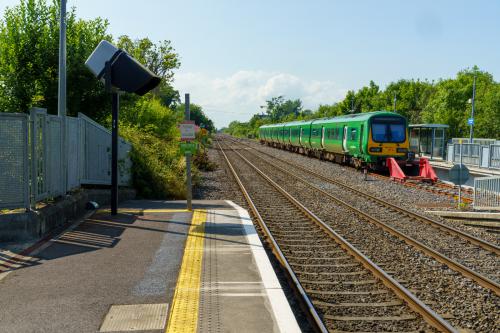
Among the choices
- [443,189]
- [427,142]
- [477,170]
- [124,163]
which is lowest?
[443,189]

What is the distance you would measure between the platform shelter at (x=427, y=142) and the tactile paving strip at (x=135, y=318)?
3218 cm

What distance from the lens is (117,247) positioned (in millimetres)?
7754

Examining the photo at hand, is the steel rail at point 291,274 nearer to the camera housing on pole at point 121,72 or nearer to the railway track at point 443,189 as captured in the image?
the camera housing on pole at point 121,72

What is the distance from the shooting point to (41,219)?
8.29m

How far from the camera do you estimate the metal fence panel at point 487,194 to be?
1455 centimetres

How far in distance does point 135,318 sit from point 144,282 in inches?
45.0

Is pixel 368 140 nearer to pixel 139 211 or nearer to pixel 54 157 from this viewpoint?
pixel 139 211

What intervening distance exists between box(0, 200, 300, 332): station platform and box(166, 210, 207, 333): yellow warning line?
10 mm

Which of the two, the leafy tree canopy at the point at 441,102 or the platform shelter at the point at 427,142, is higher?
the leafy tree canopy at the point at 441,102

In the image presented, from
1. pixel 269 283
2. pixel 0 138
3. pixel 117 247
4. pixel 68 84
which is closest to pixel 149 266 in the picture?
pixel 117 247

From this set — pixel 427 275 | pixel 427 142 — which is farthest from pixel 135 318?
pixel 427 142

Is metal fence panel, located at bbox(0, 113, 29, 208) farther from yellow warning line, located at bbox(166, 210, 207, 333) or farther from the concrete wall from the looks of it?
yellow warning line, located at bbox(166, 210, 207, 333)

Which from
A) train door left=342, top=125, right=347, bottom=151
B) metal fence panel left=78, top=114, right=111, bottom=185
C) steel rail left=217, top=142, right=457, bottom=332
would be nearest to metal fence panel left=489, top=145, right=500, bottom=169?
train door left=342, top=125, right=347, bottom=151

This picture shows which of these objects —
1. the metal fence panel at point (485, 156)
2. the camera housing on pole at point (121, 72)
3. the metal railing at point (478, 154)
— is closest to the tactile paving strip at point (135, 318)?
the camera housing on pole at point (121, 72)
